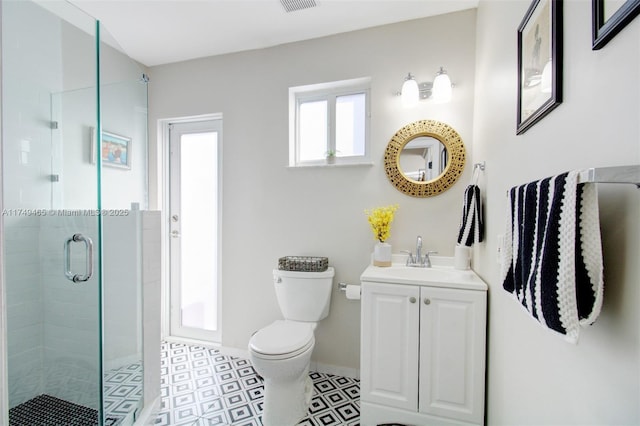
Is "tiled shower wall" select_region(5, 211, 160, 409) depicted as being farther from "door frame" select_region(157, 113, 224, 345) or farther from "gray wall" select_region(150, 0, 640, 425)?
"door frame" select_region(157, 113, 224, 345)

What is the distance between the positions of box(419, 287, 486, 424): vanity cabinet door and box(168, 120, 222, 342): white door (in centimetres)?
181

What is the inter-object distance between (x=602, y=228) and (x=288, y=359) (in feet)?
4.60

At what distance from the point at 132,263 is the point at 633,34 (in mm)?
2058

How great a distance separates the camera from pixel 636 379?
0.49 metres

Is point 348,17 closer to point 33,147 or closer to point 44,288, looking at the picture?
point 33,147

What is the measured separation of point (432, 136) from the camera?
6.15 feet

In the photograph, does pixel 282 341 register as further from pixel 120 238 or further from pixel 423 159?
pixel 423 159

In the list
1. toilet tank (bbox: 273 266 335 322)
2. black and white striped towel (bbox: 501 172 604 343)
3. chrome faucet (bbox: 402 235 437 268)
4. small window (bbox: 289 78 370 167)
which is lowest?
toilet tank (bbox: 273 266 335 322)

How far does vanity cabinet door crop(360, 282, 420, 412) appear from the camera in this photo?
148 cm

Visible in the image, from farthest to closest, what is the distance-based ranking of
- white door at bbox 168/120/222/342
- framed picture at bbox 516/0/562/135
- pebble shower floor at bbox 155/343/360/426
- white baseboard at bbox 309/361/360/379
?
white door at bbox 168/120/222/342
white baseboard at bbox 309/361/360/379
pebble shower floor at bbox 155/343/360/426
framed picture at bbox 516/0/562/135

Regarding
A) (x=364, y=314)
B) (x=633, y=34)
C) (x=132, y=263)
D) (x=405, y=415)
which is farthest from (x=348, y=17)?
(x=405, y=415)

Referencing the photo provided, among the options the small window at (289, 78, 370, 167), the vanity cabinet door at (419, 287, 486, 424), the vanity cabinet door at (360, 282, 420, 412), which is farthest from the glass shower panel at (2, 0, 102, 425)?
the vanity cabinet door at (419, 287, 486, 424)

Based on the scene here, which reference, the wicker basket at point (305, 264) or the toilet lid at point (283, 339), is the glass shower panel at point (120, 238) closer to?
the toilet lid at point (283, 339)

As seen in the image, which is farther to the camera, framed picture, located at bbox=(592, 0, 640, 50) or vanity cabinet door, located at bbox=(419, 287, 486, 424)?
vanity cabinet door, located at bbox=(419, 287, 486, 424)
